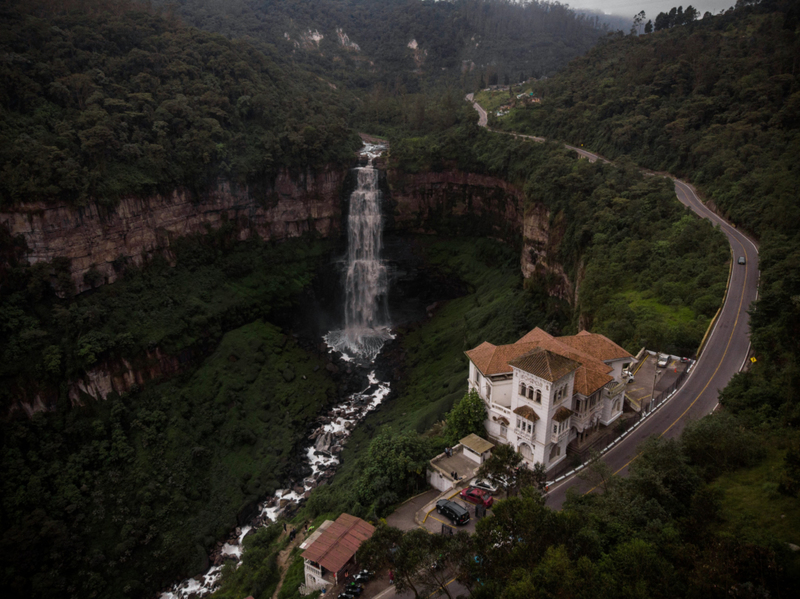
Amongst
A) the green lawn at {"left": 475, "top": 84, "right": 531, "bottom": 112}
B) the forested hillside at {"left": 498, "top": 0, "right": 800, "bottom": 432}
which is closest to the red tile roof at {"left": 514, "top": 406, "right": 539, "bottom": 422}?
the forested hillside at {"left": 498, "top": 0, "right": 800, "bottom": 432}

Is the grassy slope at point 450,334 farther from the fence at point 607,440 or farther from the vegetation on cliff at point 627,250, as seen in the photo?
the fence at point 607,440

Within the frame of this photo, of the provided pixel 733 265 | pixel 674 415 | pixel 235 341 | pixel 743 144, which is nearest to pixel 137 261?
pixel 235 341

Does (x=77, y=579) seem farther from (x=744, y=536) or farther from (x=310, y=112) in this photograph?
(x=310, y=112)

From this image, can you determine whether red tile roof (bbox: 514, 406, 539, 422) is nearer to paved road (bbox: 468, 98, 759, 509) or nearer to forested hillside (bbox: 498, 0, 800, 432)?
paved road (bbox: 468, 98, 759, 509)

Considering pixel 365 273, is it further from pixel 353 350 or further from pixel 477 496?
pixel 477 496

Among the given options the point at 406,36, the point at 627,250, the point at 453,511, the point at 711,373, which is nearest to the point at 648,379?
the point at 711,373
